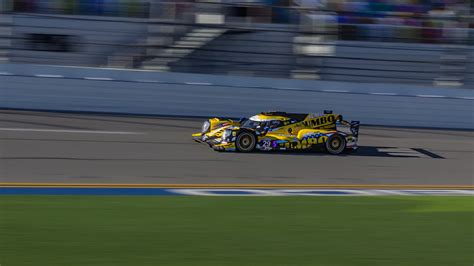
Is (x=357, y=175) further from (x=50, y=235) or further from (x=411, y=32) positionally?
(x=411, y=32)

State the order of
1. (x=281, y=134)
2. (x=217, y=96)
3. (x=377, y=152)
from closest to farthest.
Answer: (x=281, y=134) → (x=377, y=152) → (x=217, y=96)

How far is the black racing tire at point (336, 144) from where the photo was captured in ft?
41.0

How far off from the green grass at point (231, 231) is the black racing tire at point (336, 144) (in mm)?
3744

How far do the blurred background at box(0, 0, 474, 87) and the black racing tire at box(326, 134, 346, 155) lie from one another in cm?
505

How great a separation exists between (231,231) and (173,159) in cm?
490

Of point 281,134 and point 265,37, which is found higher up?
point 265,37

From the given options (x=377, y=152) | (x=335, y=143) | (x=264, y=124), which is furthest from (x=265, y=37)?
(x=264, y=124)

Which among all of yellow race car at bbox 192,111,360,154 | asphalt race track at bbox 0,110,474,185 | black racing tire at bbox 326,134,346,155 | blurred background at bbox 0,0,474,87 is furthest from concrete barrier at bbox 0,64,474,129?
black racing tire at bbox 326,134,346,155

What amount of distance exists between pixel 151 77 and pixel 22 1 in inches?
143

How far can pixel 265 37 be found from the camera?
59.6ft

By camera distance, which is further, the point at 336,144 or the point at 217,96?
the point at 217,96

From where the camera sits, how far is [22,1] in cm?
1738

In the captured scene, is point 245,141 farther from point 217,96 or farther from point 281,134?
point 217,96

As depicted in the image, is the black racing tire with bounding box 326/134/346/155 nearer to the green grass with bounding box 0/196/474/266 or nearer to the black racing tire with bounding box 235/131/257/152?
the black racing tire with bounding box 235/131/257/152
